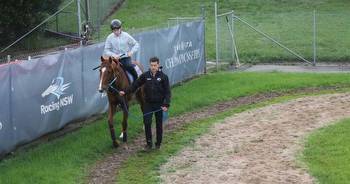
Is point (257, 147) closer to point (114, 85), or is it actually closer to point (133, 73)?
point (114, 85)

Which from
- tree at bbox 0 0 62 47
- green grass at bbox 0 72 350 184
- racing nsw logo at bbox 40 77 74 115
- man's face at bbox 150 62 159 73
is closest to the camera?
green grass at bbox 0 72 350 184

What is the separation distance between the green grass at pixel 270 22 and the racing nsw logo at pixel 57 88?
562 inches

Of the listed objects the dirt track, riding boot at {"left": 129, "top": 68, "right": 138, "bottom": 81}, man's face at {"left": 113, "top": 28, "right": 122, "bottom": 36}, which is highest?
man's face at {"left": 113, "top": 28, "right": 122, "bottom": 36}

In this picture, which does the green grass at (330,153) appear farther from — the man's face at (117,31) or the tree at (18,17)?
the tree at (18,17)

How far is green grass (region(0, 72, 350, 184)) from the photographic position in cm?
1118

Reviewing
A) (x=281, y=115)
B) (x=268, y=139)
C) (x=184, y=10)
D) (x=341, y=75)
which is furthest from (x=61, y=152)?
(x=184, y=10)

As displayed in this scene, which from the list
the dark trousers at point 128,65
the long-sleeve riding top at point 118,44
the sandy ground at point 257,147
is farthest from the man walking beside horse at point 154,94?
the long-sleeve riding top at point 118,44

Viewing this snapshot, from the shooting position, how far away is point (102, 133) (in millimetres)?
14156

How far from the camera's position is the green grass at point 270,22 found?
28.3 m

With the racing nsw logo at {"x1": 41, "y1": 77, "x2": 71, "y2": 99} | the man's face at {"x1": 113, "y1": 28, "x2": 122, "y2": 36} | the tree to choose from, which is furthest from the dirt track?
the tree

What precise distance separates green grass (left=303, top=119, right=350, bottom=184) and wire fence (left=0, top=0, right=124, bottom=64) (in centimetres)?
1733

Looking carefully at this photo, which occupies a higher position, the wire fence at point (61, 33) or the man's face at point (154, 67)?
the man's face at point (154, 67)

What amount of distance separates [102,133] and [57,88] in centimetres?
140

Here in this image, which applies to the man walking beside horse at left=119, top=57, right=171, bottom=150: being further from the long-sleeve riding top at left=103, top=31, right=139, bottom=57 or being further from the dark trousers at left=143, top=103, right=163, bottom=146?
the long-sleeve riding top at left=103, top=31, right=139, bottom=57
